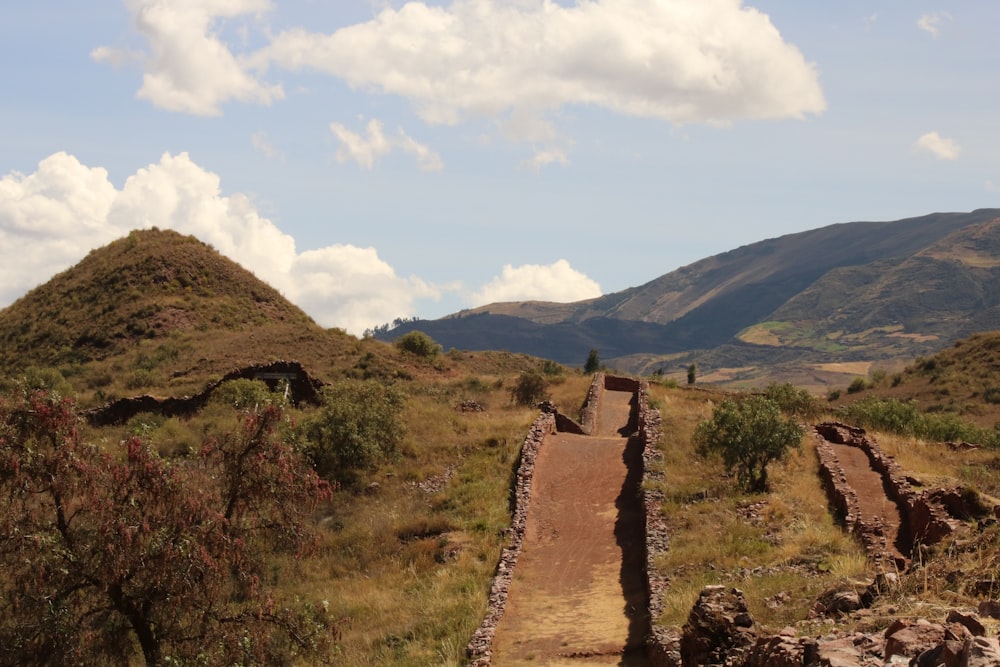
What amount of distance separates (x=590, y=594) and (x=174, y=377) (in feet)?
99.6

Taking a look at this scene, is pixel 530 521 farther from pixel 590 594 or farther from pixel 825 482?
pixel 825 482

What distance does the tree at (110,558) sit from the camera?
11.7 m

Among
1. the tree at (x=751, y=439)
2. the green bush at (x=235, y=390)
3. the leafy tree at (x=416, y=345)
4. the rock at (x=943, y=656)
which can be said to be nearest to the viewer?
the rock at (x=943, y=656)

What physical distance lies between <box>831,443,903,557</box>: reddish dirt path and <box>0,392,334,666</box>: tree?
38.8ft

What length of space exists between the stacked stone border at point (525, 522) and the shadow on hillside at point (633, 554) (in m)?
0.32

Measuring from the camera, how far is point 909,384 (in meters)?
62.7

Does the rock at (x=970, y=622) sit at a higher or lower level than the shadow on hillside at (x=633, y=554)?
higher

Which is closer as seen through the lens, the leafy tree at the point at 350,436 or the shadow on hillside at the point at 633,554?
the shadow on hillside at the point at 633,554

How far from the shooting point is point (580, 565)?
1931 centimetres

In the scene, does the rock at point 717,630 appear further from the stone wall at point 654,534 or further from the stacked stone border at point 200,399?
the stacked stone border at point 200,399

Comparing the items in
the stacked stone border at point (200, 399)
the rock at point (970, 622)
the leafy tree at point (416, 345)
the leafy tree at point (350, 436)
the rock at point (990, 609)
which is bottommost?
the rock at point (990, 609)

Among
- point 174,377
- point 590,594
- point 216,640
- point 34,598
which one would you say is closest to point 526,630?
point 590,594

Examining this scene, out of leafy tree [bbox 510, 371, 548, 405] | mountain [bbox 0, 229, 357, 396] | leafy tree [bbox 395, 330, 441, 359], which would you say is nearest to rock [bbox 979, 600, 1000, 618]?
leafy tree [bbox 510, 371, 548, 405]

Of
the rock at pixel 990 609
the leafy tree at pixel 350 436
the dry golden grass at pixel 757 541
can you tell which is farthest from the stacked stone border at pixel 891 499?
the leafy tree at pixel 350 436
